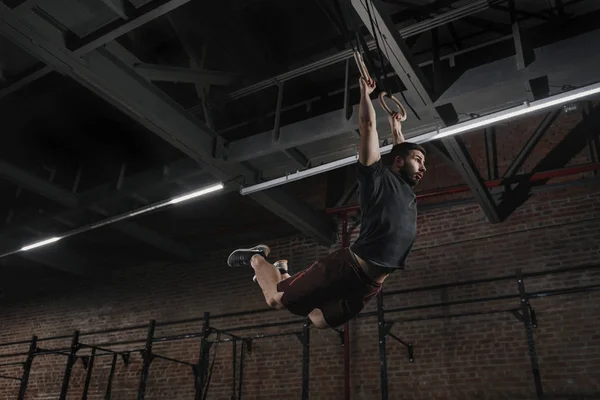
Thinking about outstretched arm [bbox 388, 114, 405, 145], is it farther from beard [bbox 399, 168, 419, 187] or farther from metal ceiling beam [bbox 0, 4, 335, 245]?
metal ceiling beam [bbox 0, 4, 335, 245]

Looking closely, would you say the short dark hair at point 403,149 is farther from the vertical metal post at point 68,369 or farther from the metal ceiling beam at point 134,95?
the vertical metal post at point 68,369

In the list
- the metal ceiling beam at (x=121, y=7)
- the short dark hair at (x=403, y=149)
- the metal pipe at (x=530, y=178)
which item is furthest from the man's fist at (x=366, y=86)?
the metal pipe at (x=530, y=178)

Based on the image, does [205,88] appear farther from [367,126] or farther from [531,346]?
[531,346]

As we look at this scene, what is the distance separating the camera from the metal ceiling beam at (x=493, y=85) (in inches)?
170

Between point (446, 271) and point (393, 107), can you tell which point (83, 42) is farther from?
point (446, 271)

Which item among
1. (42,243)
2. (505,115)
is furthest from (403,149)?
(42,243)

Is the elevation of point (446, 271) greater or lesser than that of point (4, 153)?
lesser

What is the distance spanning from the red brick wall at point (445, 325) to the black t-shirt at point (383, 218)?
11.9 feet

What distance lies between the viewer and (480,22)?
5414mm

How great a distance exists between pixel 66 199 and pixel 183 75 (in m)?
2.97

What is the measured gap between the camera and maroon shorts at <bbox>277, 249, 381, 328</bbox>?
2.91 meters

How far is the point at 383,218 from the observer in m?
2.77

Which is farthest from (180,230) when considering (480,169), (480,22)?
(480,22)

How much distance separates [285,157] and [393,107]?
1481 mm
